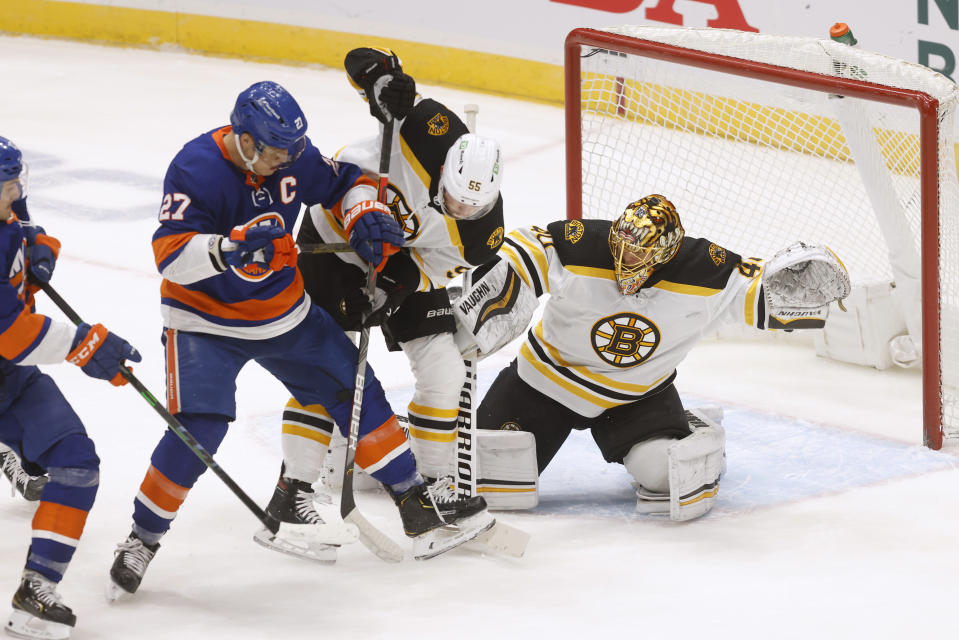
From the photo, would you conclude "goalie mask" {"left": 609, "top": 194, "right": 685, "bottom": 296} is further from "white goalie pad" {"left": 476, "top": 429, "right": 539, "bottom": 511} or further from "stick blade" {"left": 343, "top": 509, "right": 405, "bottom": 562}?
"stick blade" {"left": 343, "top": 509, "right": 405, "bottom": 562}

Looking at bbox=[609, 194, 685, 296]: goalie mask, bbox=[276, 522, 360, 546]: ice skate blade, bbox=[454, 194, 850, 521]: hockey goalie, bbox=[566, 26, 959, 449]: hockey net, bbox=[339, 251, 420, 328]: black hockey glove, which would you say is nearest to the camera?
bbox=[276, 522, 360, 546]: ice skate blade

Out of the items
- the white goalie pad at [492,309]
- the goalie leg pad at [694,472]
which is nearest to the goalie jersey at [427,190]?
the white goalie pad at [492,309]

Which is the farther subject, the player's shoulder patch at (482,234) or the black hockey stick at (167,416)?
the player's shoulder patch at (482,234)

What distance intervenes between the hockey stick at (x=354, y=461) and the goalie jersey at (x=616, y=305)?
0.43 meters

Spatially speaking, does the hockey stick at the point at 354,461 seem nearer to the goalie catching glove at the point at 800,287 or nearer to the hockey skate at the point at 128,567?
the hockey skate at the point at 128,567

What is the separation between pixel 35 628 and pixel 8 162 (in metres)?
0.93

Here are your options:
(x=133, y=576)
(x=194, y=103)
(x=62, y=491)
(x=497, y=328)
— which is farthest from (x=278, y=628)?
(x=194, y=103)

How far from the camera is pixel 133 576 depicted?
2.85m

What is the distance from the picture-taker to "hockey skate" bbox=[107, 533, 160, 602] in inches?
112

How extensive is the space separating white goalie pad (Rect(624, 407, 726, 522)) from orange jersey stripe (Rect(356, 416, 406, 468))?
0.75 m

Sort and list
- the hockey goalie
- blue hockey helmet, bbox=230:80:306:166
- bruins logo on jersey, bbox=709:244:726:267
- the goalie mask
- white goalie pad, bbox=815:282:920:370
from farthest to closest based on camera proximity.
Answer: white goalie pad, bbox=815:282:920:370 → bruins logo on jersey, bbox=709:244:726:267 → the hockey goalie → the goalie mask → blue hockey helmet, bbox=230:80:306:166

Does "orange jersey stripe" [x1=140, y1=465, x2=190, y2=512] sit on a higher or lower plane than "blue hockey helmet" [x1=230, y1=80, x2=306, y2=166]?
lower

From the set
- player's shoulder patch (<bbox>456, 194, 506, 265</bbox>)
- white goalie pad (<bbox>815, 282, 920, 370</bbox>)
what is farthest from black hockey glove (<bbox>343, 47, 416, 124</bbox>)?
white goalie pad (<bbox>815, 282, 920, 370</bbox>)

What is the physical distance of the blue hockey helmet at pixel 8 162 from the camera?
260cm
